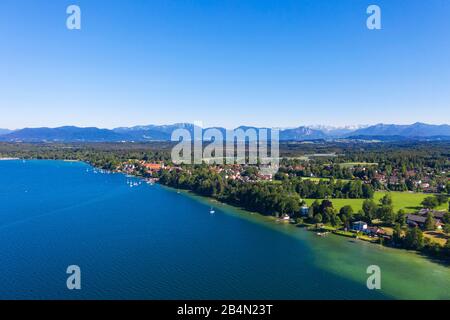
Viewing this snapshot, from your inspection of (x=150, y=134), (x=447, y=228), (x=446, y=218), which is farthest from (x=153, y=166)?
(x=150, y=134)

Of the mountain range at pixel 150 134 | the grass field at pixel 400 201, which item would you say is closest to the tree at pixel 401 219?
the grass field at pixel 400 201

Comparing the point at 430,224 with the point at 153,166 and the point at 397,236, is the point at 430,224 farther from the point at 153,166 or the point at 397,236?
the point at 153,166

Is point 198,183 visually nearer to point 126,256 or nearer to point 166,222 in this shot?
point 166,222

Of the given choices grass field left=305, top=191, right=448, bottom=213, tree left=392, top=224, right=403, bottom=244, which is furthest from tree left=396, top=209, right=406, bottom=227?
grass field left=305, top=191, right=448, bottom=213

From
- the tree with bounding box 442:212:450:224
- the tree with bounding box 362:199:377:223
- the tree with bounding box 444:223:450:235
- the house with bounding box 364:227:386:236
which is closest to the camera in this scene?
the tree with bounding box 444:223:450:235

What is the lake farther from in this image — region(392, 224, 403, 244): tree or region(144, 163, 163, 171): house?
region(144, 163, 163, 171): house
